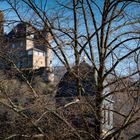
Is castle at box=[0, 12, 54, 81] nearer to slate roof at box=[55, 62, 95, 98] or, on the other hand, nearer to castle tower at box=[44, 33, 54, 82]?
castle tower at box=[44, 33, 54, 82]

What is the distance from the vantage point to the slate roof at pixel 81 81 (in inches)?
465

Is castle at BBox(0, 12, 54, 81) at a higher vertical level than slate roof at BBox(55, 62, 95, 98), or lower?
higher

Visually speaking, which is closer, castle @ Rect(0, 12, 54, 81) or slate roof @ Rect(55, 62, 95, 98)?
castle @ Rect(0, 12, 54, 81)

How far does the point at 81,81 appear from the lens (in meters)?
12.3

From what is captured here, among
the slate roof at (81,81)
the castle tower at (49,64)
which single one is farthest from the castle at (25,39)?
the slate roof at (81,81)

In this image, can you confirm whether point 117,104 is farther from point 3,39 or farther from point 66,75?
point 3,39

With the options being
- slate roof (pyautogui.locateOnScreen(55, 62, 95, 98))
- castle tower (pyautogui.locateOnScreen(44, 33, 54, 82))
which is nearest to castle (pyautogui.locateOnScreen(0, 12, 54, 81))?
castle tower (pyautogui.locateOnScreen(44, 33, 54, 82))

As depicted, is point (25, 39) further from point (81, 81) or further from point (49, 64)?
point (81, 81)

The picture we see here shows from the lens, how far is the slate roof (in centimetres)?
1180

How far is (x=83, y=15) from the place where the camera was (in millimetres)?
12328

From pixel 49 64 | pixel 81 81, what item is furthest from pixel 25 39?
pixel 81 81

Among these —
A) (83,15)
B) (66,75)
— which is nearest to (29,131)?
(66,75)

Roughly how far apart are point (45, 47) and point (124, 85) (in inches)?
102

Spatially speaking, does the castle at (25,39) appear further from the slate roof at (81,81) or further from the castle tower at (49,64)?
the slate roof at (81,81)
